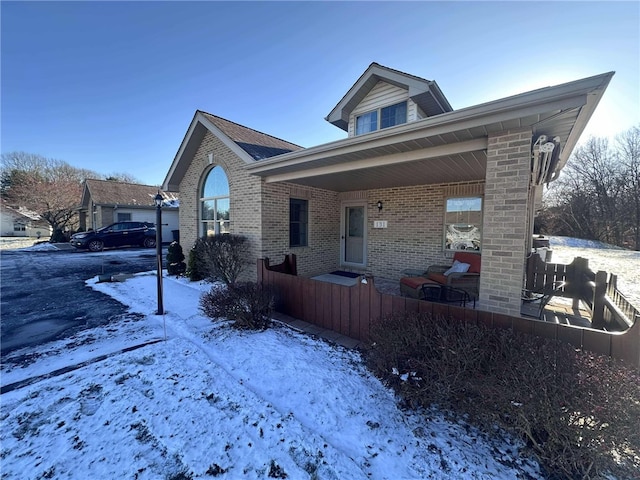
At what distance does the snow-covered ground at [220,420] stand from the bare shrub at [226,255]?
9.68 feet

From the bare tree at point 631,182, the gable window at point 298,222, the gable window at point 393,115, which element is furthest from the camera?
the bare tree at point 631,182

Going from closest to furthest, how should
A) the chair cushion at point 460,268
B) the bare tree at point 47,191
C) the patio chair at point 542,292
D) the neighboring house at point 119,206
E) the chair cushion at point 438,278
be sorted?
the patio chair at point 542,292
the chair cushion at point 438,278
the chair cushion at point 460,268
the neighboring house at point 119,206
the bare tree at point 47,191

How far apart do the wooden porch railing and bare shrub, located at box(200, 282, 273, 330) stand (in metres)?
4.57

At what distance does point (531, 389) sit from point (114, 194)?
26030 millimetres

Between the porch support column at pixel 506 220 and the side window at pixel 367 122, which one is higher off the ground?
the side window at pixel 367 122

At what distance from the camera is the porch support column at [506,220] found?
3217 mm

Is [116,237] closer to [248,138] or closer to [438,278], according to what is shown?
[248,138]

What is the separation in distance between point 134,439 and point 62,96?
14107mm

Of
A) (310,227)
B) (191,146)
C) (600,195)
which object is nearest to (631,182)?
(600,195)

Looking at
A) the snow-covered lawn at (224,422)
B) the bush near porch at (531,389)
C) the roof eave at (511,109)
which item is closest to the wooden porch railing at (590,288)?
the bush near porch at (531,389)

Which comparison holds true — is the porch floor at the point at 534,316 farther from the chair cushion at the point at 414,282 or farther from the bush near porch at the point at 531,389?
the chair cushion at the point at 414,282

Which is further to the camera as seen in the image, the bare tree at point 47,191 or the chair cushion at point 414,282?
the bare tree at point 47,191

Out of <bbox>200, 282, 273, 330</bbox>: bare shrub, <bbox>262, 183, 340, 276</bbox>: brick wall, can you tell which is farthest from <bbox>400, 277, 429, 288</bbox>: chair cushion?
<bbox>262, 183, 340, 276</bbox>: brick wall

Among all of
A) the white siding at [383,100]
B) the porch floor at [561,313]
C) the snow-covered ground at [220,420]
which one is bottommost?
the snow-covered ground at [220,420]
